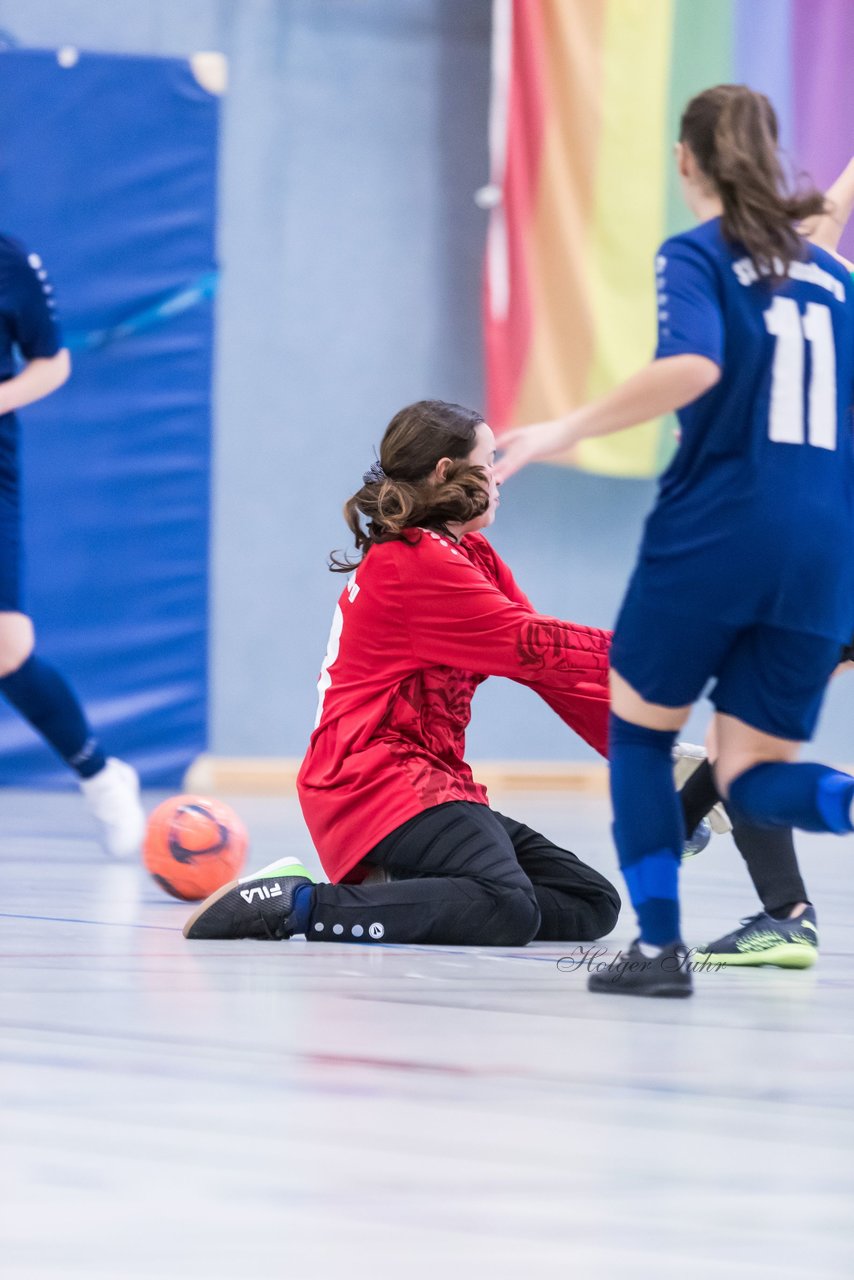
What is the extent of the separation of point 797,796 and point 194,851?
1.37 metres

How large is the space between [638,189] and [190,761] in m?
2.61

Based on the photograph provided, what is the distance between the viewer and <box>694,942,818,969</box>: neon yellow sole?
103 inches

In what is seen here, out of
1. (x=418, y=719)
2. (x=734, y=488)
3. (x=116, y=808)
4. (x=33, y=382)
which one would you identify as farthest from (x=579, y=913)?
(x=33, y=382)

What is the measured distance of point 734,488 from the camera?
2.15 meters

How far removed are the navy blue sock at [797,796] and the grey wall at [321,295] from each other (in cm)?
421

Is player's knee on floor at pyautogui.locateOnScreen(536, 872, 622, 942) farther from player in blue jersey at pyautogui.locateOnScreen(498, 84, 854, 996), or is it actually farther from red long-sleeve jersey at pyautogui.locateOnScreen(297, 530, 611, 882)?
player in blue jersey at pyautogui.locateOnScreen(498, 84, 854, 996)

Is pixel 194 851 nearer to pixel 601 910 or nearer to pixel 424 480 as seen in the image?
pixel 601 910

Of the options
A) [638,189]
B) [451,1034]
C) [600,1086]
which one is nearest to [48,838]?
[451,1034]

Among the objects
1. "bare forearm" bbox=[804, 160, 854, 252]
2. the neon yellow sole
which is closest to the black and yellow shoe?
the neon yellow sole

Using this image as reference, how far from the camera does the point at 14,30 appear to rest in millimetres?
6238

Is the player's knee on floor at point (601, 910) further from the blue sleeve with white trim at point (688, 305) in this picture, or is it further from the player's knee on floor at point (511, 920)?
the blue sleeve with white trim at point (688, 305)

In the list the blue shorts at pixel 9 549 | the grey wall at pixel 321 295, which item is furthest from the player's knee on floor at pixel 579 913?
the grey wall at pixel 321 295

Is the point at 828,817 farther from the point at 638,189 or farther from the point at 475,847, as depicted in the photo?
the point at 638,189

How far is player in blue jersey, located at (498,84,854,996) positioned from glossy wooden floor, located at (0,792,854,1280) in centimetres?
28
